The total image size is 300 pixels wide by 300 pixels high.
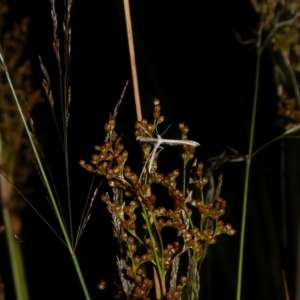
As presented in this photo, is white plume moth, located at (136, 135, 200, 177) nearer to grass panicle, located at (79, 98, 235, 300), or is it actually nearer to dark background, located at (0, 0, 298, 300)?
grass panicle, located at (79, 98, 235, 300)

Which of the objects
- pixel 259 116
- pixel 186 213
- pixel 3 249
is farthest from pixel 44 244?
pixel 186 213

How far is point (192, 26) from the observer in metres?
2.08

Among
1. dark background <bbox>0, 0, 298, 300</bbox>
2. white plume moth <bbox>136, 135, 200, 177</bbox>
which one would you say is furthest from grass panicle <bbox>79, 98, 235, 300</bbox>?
dark background <bbox>0, 0, 298, 300</bbox>

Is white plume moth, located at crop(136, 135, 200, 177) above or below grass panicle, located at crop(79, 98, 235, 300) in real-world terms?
above

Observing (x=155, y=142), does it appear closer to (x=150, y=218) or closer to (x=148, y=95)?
(x=150, y=218)

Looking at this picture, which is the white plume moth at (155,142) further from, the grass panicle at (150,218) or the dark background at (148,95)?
the dark background at (148,95)

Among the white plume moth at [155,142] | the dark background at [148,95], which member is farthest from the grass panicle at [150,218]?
the dark background at [148,95]

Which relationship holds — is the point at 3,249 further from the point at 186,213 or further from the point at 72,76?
the point at 186,213

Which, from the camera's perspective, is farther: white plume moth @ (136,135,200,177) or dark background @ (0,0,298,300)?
dark background @ (0,0,298,300)

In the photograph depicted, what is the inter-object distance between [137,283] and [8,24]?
1661 mm

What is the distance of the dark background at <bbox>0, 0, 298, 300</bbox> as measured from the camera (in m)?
1.95

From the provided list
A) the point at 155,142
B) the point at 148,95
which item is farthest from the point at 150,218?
the point at 148,95

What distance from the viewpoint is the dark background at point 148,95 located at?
1.95 meters

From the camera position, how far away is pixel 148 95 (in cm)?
182
